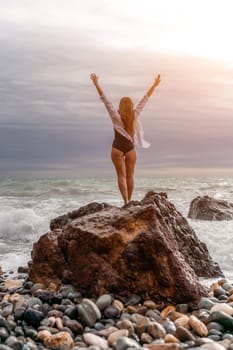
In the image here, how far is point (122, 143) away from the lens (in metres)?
10.9

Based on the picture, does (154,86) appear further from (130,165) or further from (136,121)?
(130,165)

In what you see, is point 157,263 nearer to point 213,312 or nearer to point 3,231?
point 213,312

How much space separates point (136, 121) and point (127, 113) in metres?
0.27

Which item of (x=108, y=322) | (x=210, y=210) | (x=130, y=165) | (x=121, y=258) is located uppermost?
(x=130, y=165)

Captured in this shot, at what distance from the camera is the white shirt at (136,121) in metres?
10.7

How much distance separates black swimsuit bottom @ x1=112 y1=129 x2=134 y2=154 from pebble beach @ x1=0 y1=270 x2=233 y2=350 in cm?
448

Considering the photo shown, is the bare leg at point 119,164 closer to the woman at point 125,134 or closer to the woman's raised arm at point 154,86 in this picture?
the woman at point 125,134

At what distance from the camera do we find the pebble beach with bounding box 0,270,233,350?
517 centimetres

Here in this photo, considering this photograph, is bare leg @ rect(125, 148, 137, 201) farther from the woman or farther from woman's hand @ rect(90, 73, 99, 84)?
woman's hand @ rect(90, 73, 99, 84)

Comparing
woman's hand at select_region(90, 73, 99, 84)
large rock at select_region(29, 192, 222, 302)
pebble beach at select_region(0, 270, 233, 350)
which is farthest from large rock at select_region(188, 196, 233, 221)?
pebble beach at select_region(0, 270, 233, 350)

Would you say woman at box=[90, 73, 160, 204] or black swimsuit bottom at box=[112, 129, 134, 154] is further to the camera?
black swimsuit bottom at box=[112, 129, 134, 154]

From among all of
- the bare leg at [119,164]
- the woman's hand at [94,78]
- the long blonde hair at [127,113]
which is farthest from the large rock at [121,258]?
the woman's hand at [94,78]

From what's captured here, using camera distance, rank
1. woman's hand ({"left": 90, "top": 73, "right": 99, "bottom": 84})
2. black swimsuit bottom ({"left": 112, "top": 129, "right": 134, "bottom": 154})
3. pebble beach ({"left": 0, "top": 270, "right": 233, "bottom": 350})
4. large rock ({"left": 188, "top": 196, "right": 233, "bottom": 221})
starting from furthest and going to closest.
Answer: large rock ({"left": 188, "top": 196, "right": 233, "bottom": 221})
black swimsuit bottom ({"left": 112, "top": 129, "right": 134, "bottom": 154})
woman's hand ({"left": 90, "top": 73, "right": 99, "bottom": 84})
pebble beach ({"left": 0, "top": 270, "right": 233, "bottom": 350})

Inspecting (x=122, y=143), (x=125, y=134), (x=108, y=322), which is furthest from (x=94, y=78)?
(x=108, y=322)
